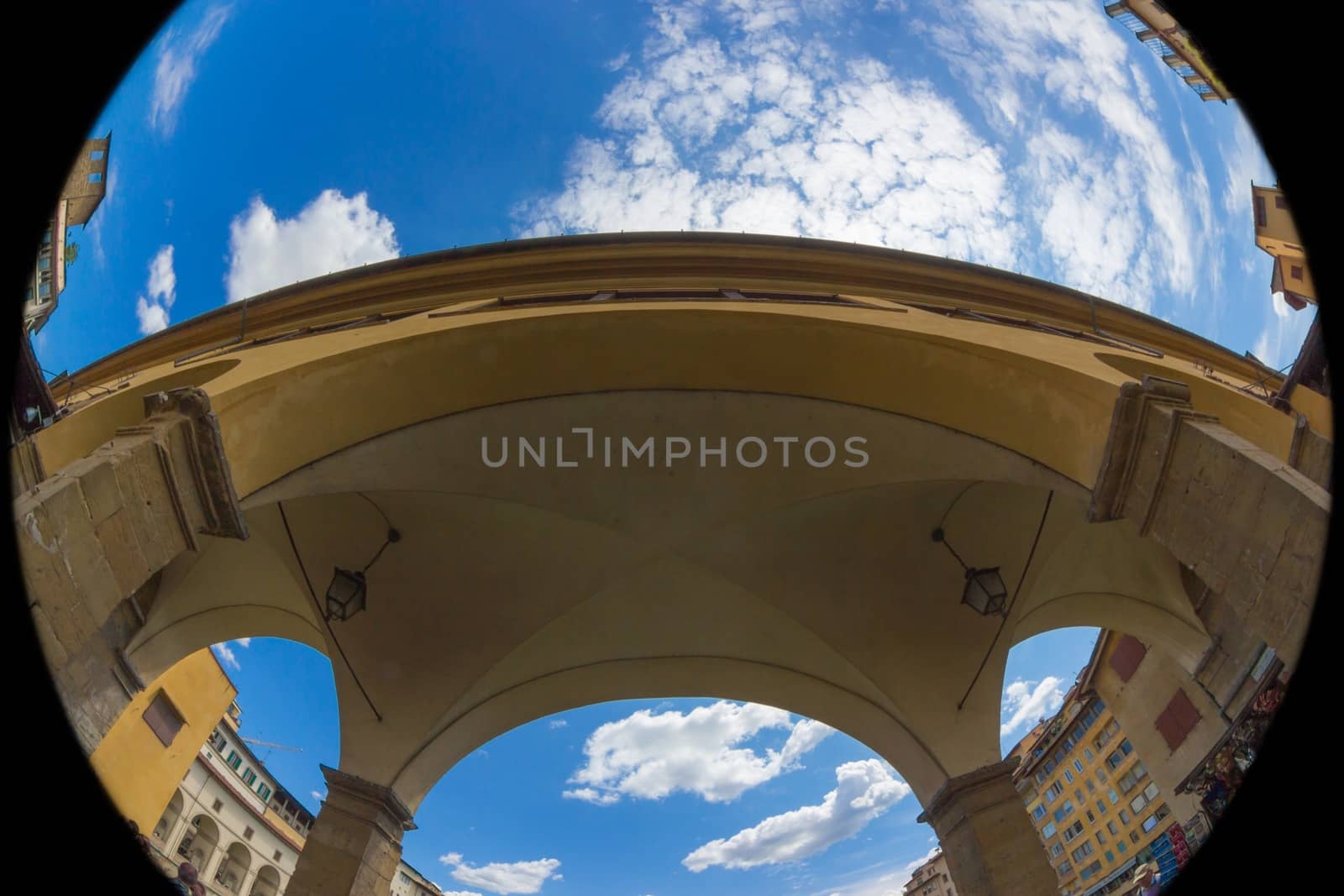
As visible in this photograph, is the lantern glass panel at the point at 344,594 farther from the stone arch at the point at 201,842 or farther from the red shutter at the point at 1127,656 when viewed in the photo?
the stone arch at the point at 201,842

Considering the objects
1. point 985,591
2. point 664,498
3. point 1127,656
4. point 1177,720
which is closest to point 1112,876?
point 1127,656

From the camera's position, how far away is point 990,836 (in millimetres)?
6660

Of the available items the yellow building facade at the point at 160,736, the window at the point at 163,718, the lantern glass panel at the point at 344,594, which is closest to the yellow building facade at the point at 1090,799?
the lantern glass panel at the point at 344,594

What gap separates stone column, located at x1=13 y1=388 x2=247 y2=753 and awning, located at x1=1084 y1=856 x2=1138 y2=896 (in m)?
35.9

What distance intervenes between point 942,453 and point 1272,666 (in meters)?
4.79

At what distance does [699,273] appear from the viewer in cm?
718

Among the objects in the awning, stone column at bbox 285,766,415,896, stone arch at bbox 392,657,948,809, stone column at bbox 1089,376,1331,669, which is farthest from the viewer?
the awning

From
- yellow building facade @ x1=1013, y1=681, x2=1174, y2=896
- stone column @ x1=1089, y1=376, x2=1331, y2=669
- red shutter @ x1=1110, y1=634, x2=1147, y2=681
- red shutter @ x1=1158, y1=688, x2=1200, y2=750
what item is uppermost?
yellow building facade @ x1=1013, y1=681, x2=1174, y2=896

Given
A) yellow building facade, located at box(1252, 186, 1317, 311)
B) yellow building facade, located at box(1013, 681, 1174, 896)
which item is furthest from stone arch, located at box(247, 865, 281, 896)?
yellow building facade, located at box(1252, 186, 1317, 311)

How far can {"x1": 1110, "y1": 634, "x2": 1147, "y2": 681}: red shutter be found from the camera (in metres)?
9.98

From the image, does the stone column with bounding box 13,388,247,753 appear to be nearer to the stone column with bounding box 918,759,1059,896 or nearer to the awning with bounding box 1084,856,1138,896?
the stone column with bounding box 918,759,1059,896

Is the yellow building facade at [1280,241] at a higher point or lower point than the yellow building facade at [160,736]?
higher

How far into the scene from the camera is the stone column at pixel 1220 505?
3.17 metres

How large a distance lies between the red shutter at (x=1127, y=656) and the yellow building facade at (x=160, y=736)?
13.9 metres
